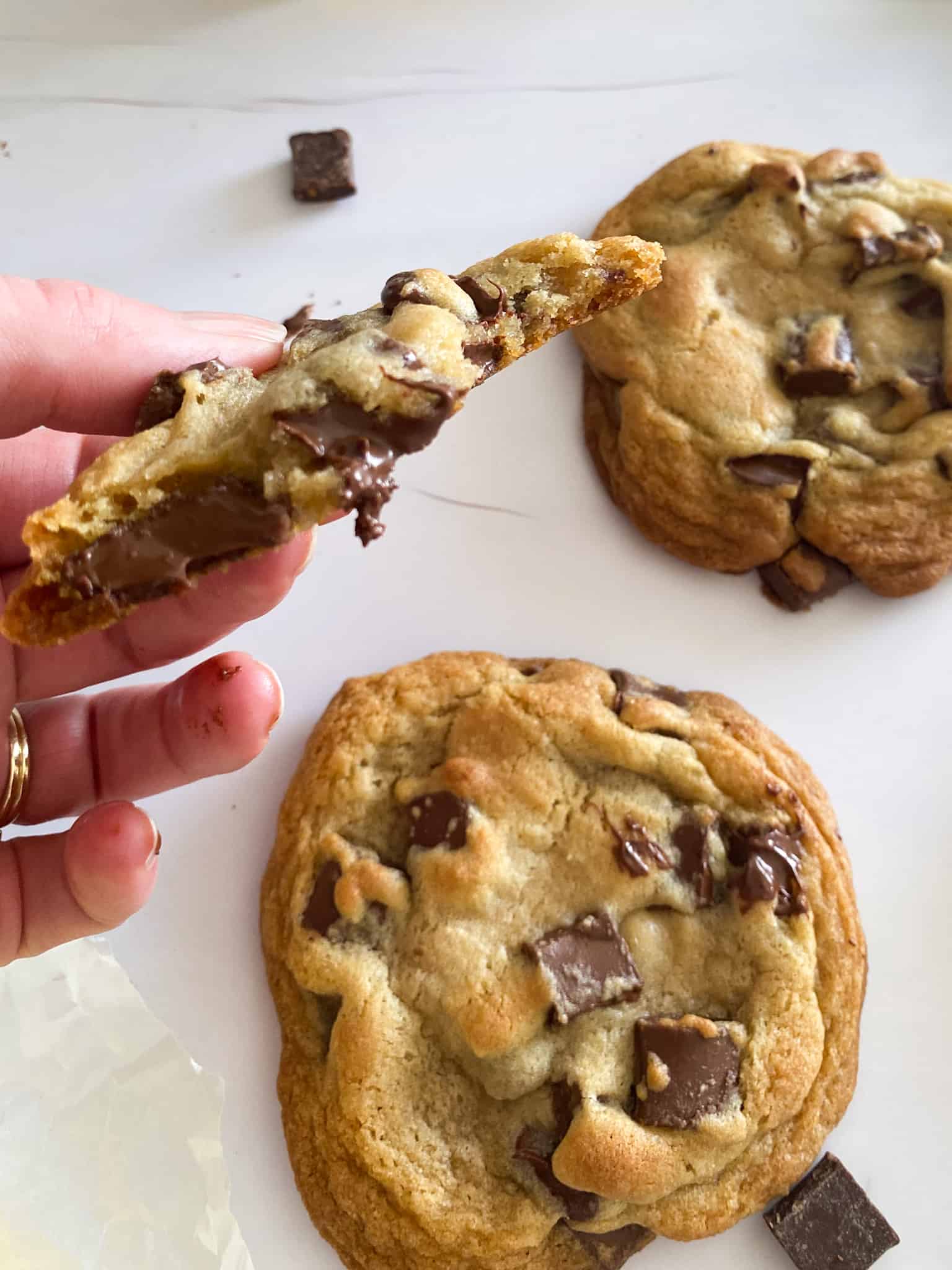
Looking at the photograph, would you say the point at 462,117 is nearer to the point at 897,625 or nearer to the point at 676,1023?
the point at 897,625

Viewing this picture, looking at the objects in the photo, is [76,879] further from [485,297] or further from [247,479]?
[485,297]

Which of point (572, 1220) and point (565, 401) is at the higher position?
point (565, 401)

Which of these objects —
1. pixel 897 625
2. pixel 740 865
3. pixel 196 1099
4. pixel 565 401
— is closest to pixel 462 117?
pixel 565 401

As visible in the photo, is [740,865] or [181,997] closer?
[740,865]

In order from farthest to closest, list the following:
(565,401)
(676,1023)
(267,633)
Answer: (565,401) → (267,633) → (676,1023)

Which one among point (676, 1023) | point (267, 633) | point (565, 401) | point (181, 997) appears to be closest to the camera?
point (676, 1023)

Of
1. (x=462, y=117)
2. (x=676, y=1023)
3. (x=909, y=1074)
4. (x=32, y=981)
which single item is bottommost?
(x=909, y=1074)

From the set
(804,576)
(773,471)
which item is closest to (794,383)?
(773,471)

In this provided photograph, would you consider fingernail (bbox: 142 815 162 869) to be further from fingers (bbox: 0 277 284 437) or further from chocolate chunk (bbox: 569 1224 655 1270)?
chocolate chunk (bbox: 569 1224 655 1270)
